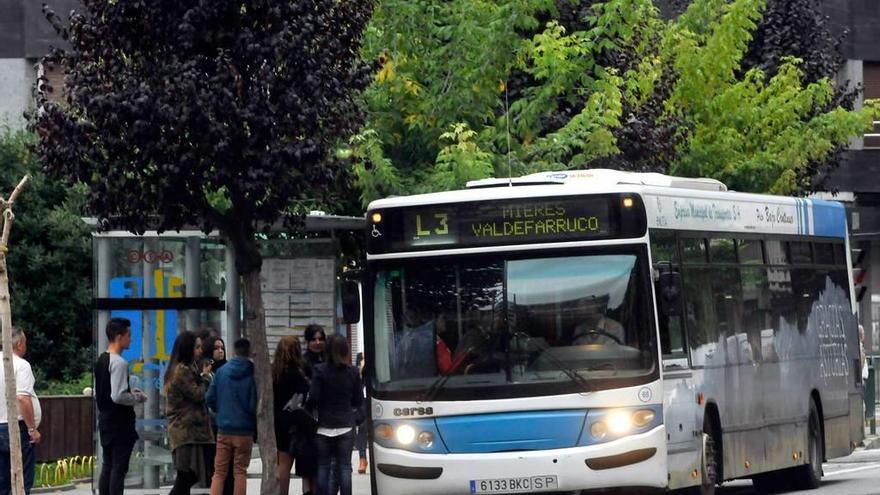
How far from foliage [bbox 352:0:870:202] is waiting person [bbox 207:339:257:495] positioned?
2.46m

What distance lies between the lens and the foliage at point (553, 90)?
20.6 m

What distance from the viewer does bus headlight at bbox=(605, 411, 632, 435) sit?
14031mm

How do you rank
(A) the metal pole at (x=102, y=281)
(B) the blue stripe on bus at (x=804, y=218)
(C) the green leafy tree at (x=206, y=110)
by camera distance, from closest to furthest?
(C) the green leafy tree at (x=206, y=110)
(A) the metal pole at (x=102, y=281)
(B) the blue stripe on bus at (x=804, y=218)

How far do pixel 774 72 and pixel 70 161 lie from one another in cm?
1893

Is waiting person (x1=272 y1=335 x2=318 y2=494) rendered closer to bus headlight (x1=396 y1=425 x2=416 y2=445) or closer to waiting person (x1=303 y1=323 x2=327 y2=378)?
waiting person (x1=303 y1=323 x2=327 y2=378)

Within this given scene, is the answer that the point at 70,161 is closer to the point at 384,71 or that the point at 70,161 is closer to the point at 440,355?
the point at 440,355

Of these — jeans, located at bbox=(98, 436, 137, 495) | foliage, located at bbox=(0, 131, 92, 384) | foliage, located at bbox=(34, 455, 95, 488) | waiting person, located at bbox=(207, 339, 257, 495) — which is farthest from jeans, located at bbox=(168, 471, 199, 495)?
foliage, located at bbox=(0, 131, 92, 384)

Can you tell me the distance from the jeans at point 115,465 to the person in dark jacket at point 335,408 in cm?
173

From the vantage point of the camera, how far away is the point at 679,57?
26000 mm

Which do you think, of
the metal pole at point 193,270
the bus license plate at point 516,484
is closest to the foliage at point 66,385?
the metal pole at point 193,270

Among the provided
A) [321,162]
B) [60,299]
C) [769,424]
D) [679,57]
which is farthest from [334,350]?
[60,299]

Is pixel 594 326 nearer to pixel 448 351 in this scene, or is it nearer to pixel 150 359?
pixel 448 351

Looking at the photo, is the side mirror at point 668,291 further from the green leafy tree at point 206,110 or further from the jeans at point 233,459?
the jeans at point 233,459

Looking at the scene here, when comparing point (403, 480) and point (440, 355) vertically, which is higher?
point (440, 355)
